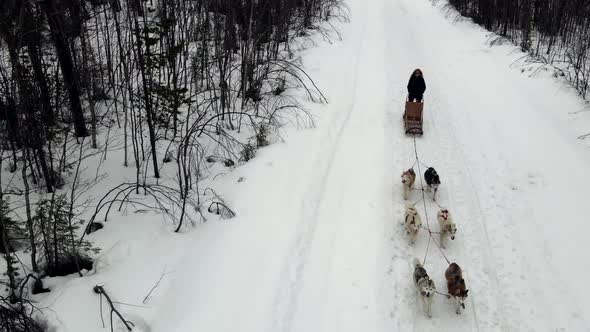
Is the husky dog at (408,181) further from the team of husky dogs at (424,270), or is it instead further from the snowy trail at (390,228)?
the snowy trail at (390,228)

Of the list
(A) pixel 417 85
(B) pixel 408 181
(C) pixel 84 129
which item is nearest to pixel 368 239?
(B) pixel 408 181

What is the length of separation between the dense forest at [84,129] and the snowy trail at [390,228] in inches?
31.2

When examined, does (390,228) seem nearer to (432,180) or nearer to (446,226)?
(446,226)

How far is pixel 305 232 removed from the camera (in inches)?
243

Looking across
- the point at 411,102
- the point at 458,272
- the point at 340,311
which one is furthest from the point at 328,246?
the point at 411,102

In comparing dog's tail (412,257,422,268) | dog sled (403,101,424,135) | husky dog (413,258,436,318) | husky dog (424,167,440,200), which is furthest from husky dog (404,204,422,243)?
dog sled (403,101,424,135)

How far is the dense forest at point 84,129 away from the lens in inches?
199

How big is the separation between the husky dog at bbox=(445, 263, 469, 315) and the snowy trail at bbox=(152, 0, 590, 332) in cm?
22

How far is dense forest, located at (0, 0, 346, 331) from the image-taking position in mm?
5051

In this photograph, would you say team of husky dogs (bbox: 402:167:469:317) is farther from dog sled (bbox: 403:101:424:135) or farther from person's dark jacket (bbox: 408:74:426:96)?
person's dark jacket (bbox: 408:74:426:96)

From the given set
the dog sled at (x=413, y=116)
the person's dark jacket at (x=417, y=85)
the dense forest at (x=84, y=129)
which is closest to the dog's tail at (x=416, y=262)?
the dense forest at (x=84, y=129)

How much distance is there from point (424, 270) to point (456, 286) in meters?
0.40

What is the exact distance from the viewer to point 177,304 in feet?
15.8

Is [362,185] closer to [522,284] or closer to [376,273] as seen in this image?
[376,273]
